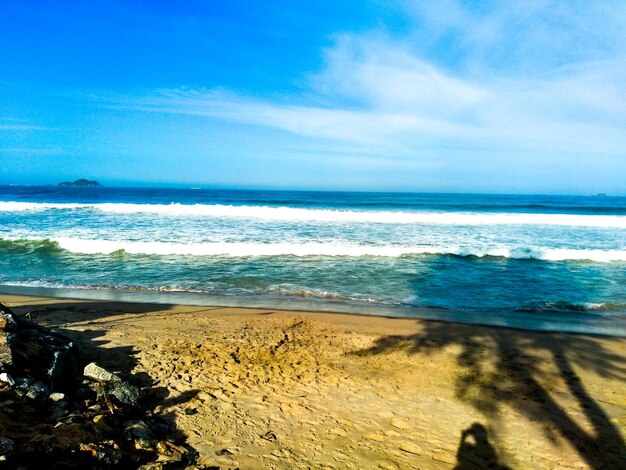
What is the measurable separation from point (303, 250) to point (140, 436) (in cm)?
1137

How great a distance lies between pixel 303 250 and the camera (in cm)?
1459

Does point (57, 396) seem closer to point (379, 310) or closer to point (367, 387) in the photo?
point (367, 387)

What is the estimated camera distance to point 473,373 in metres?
5.30

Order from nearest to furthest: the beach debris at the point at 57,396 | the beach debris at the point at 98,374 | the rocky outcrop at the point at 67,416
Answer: the rocky outcrop at the point at 67,416
the beach debris at the point at 57,396
the beach debris at the point at 98,374

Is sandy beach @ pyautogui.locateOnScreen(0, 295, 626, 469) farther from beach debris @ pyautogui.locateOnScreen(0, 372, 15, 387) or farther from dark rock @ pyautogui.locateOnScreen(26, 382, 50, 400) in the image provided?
beach debris @ pyautogui.locateOnScreen(0, 372, 15, 387)

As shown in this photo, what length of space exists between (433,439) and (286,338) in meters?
3.08

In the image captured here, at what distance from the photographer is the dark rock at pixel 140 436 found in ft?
10.8

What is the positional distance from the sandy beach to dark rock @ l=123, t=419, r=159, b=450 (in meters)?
0.37

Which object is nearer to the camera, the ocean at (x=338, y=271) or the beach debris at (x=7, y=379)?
the beach debris at (x=7, y=379)

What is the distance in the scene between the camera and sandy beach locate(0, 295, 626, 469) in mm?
3604

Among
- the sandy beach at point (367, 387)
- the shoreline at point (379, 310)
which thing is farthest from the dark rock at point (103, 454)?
the shoreline at point (379, 310)

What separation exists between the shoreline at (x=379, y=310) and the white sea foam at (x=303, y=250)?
15.3 feet

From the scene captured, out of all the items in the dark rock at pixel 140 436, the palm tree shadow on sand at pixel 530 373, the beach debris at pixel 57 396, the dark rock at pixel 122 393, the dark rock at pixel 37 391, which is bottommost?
the palm tree shadow on sand at pixel 530 373

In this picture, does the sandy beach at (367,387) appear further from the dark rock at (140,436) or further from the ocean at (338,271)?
the ocean at (338,271)
